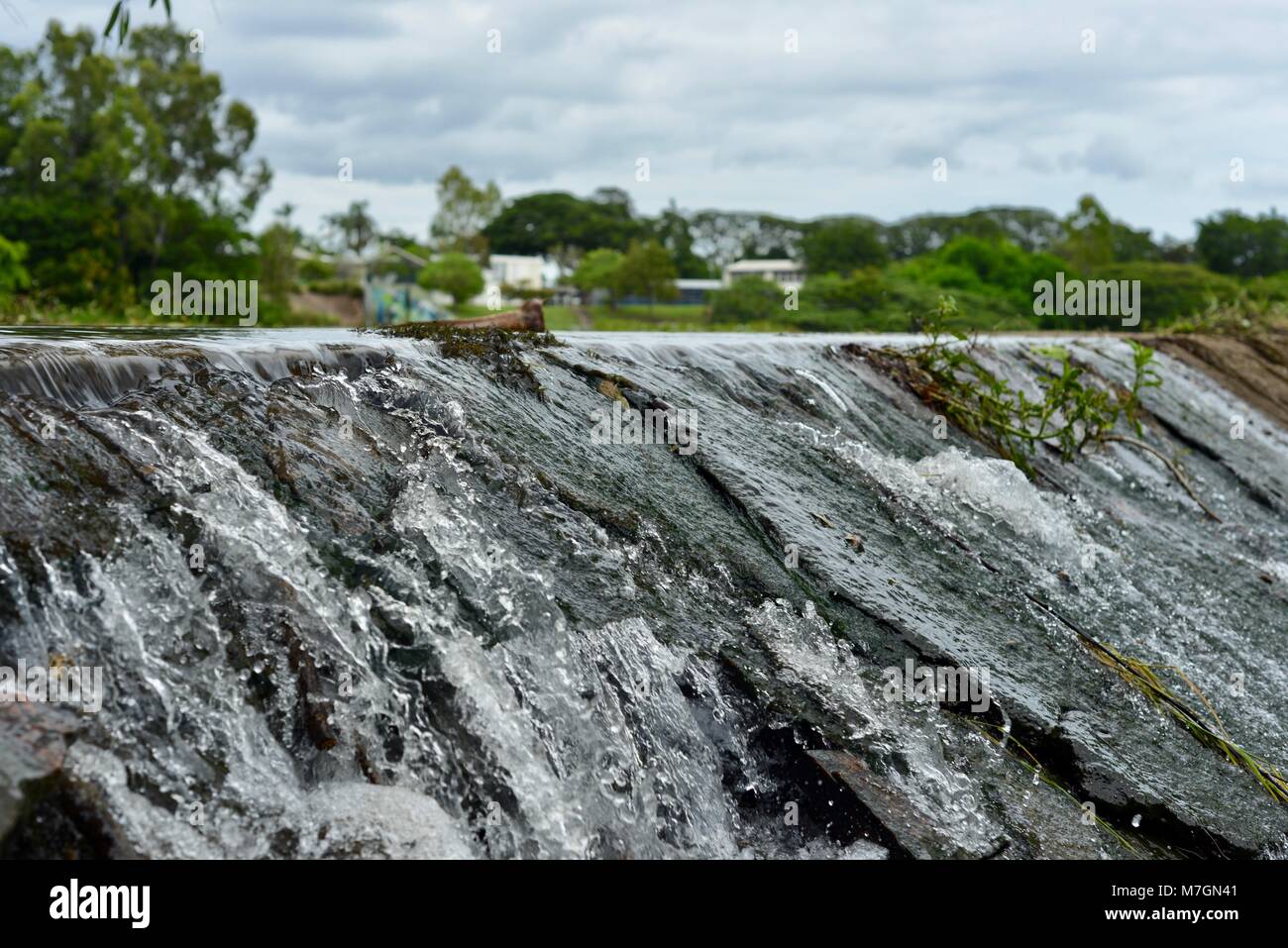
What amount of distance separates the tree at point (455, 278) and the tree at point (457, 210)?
20.6 metres

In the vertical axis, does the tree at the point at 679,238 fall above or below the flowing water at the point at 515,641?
above

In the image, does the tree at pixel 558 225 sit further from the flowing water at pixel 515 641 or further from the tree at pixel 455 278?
the flowing water at pixel 515 641

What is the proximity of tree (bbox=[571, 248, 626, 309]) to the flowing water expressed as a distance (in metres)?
51.9

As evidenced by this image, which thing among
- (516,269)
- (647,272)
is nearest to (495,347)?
(647,272)

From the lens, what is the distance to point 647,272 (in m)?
55.8

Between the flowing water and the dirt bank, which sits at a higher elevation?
the dirt bank

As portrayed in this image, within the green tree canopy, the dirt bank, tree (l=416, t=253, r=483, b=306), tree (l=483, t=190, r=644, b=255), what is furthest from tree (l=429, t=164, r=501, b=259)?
the dirt bank

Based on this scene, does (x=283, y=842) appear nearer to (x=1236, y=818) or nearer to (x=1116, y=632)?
(x=1236, y=818)

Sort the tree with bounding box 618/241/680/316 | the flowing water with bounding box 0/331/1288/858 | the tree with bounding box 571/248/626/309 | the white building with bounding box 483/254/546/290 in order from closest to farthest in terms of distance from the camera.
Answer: the flowing water with bounding box 0/331/1288/858, the tree with bounding box 618/241/680/316, the tree with bounding box 571/248/626/309, the white building with bounding box 483/254/546/290

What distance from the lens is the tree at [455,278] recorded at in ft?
200

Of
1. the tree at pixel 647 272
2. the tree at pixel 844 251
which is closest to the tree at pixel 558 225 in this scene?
the tree at pixel 844 251

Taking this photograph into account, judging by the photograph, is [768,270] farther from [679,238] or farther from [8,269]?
[8,269]

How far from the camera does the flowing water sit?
11.7 ft

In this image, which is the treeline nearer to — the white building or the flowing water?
the white building
